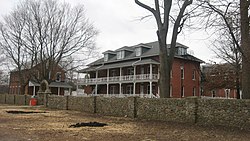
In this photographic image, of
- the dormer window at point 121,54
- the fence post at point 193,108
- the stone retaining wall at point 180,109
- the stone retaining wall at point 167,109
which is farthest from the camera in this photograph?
the dormer window at point 121,54

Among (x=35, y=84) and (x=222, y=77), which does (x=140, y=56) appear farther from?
(x=35, y=84)

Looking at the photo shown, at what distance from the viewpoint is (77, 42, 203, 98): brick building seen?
38.9 m

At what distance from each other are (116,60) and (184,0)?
28085mm

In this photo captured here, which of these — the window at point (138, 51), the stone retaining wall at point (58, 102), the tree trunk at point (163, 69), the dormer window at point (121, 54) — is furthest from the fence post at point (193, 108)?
the dormer window at point (121, 54)

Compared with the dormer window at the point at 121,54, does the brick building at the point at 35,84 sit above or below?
below

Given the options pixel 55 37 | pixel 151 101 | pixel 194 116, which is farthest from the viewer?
pixel 55 37

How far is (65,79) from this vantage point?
6253cm

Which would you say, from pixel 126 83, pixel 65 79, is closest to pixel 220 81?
pixel 126 83

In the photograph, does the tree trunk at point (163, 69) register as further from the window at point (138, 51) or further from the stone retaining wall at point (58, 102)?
the window at point (138, 51)

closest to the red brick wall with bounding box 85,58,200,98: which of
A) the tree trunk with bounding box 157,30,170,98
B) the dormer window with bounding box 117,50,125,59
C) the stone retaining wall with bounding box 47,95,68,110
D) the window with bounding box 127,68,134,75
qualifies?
the window with bounding box 127,68,134,75

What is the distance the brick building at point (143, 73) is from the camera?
3891 centimetres

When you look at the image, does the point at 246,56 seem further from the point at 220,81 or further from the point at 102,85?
the point at 102,85

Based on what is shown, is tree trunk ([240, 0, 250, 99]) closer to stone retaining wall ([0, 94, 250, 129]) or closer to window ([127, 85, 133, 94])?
stone retaining wall ([0, 94, 250, 129])

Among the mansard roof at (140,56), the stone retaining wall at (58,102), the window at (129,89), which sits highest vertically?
the mansard roof at (140,56)
